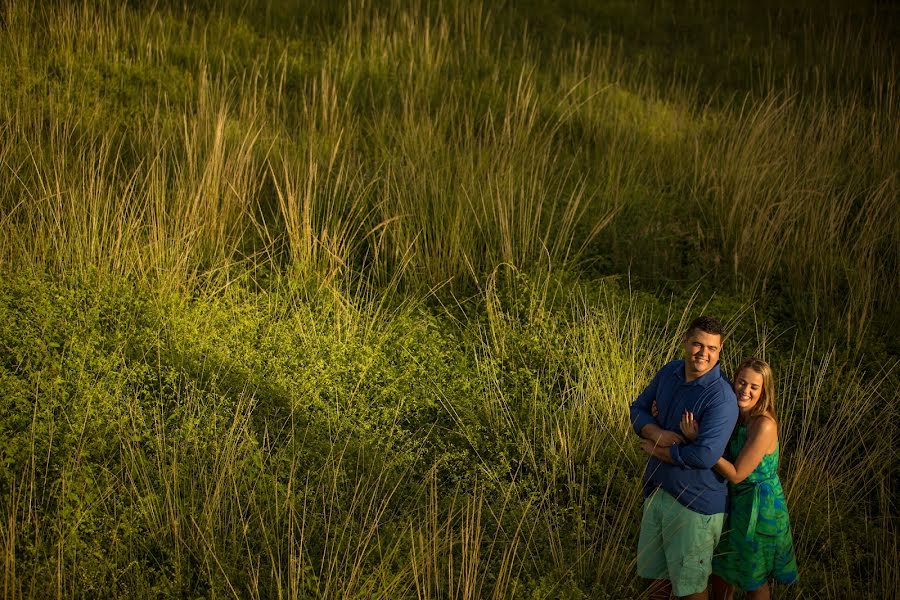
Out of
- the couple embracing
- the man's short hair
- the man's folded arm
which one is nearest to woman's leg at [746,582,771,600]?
the couple embracing

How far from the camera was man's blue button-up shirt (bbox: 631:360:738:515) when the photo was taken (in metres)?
2.78

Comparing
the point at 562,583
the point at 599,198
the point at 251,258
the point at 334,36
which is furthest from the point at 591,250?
the point at 334,36

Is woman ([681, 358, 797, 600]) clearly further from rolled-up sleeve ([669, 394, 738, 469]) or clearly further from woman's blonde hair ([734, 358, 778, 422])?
rolled-up sleeve ([669, 394, 738, 469])

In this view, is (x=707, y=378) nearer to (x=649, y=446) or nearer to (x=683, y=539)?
(x=649, y=446)

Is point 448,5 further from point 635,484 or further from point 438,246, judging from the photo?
point 635,484

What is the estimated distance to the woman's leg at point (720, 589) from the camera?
3117 millimetres

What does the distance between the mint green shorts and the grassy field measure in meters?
0.34

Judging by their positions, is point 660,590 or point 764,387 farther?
point 660,590

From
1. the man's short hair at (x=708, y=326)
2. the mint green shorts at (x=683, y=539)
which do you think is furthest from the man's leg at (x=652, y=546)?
the man's short hair at (x=708, y=326)

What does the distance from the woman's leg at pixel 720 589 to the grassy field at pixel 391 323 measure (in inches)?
11.2

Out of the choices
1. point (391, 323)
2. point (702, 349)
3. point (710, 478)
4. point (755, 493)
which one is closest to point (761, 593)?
point (755, 493)

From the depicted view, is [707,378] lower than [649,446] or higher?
higher

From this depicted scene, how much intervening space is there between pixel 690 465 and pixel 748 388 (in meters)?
0.34

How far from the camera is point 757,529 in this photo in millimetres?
2961
